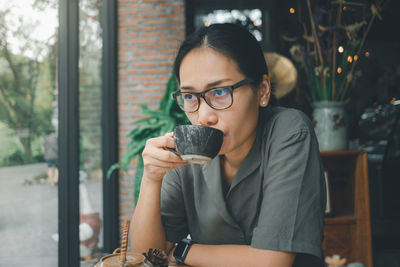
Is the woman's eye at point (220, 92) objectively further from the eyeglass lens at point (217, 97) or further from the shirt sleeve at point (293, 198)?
the shirt sleeve at point (293, 198)

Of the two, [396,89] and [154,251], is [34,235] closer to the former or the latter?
[154,251]

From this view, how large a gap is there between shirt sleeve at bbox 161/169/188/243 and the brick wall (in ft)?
9.72

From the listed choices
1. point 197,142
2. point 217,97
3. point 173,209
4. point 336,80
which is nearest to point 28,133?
point 173,209

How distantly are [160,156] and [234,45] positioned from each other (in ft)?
1.31

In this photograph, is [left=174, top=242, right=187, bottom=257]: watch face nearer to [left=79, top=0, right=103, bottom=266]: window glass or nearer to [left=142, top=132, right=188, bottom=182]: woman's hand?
[left=142, top=132, right=188, bottom=182]: woman's hand

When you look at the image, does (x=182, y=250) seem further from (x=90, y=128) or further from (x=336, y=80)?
(x=90, y=128)

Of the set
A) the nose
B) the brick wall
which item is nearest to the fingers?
the nose

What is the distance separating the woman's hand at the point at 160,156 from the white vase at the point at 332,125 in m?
1.85

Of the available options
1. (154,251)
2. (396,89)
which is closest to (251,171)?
(154,251)

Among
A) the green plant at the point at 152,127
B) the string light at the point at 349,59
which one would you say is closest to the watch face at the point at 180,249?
the green plant at the point at 152,127

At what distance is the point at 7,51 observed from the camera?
7.27 ft

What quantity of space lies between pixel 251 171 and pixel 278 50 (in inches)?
141

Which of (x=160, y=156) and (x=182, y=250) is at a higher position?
(x=160, y=156)

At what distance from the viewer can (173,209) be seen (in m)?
1.19
